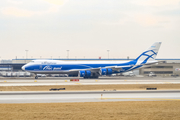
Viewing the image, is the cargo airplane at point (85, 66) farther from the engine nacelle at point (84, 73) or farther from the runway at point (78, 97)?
the runway at point (78, 97)

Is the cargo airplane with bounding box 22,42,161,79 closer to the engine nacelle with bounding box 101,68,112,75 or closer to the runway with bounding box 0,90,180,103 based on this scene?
the engine nacelle with bounding box 101,68,112,75

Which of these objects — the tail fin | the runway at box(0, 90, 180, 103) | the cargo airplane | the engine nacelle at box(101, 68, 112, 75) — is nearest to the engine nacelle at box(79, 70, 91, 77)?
the cargo airplane

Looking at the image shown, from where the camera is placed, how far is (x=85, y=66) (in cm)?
7538

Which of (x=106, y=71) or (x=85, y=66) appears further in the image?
(x=85, y=66)

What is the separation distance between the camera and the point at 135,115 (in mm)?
20516

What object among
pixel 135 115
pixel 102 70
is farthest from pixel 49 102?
pixel 102 70

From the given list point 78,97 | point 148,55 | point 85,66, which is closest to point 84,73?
point 85,66

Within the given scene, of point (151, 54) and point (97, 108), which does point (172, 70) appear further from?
point (97, 108)

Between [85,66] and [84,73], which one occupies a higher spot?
[85,66]

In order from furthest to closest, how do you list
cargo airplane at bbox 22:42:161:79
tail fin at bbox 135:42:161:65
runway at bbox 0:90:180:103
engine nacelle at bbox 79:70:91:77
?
tail fin at bbox 135:42:161:65 → cargo airplane at bbox 22:42:161:79 → engine nacelle at bbox 79:70:91:77 → runway at bbox 0:90:180:103

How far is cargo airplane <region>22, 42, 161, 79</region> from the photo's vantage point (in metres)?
72.9

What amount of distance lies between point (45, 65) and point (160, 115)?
5580cm

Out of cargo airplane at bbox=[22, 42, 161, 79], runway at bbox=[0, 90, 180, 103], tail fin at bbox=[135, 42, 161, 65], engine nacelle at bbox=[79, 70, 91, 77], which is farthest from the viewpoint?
tail fin at bbox=[135, 42, 161, 65]

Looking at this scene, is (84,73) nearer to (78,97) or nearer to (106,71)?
(106,71)
